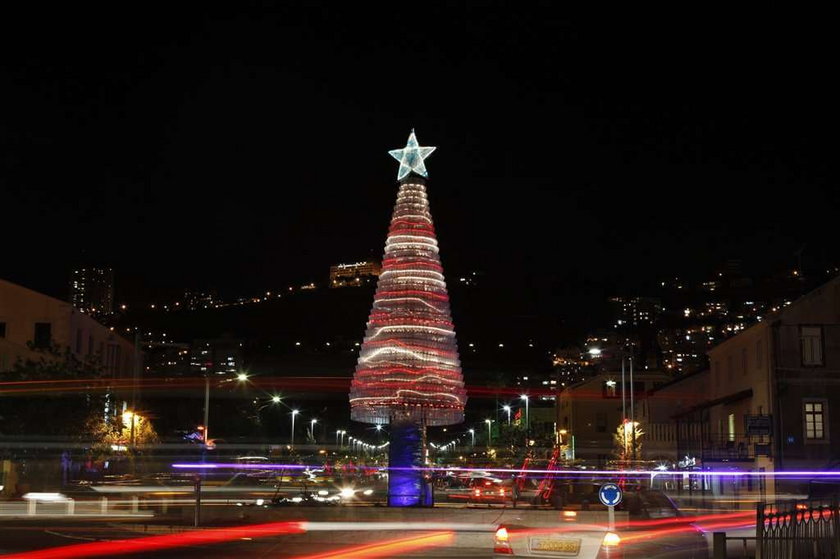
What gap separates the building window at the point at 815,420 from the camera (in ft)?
135

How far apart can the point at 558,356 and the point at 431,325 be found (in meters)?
160

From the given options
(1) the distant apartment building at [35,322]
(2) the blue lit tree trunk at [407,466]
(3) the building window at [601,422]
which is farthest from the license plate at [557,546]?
(3) the building window at [601,422]

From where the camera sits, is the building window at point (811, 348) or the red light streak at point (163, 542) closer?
the red light streak at point (163, 542)

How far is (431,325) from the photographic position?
30.9 m

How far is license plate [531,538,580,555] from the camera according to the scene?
39.5 feet

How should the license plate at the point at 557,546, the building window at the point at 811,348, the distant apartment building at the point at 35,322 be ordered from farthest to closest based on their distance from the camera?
the distant apartment building at the point at 35,322
the building window at the point at 811,348
the license plate at the point at 557,546

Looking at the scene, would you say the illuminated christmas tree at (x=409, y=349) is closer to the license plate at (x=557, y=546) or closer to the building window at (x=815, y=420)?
the building window at (x=815, y=420)

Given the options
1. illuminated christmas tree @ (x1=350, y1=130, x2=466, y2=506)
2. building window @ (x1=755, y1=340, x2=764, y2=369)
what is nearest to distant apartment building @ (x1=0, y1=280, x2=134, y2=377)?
illuminated christmas tree @ (x1=350, y1=130, x2=466, y2=506)

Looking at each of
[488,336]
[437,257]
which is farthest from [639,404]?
[488,336]

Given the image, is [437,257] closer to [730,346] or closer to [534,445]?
[730,346]

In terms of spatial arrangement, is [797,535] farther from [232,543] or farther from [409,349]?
[409,349]

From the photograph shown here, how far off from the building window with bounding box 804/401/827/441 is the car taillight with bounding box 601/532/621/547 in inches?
1258

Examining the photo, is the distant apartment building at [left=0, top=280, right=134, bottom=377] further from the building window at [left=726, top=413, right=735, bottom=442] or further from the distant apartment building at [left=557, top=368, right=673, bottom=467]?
the distant apartment building at [left=557, top=368, right=673, bottom=467]

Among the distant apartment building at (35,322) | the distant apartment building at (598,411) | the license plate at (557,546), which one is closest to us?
the license plate at (557,546)
